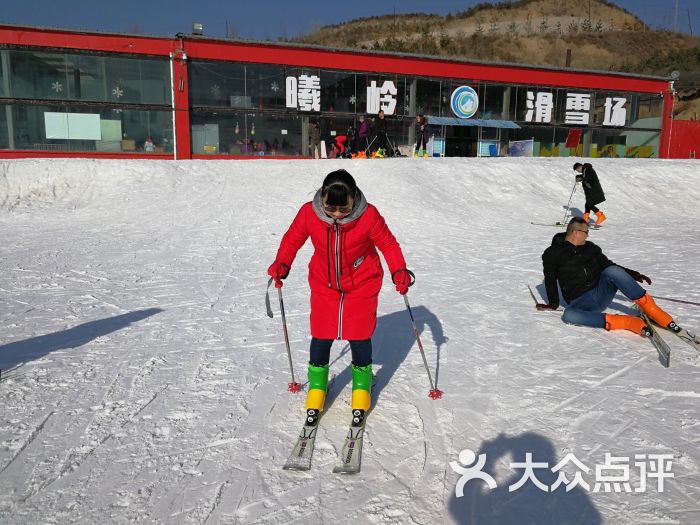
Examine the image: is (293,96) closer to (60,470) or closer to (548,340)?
(548,340)

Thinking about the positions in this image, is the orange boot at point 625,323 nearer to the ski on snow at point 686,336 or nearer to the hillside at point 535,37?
the ski on snow at point 686,336

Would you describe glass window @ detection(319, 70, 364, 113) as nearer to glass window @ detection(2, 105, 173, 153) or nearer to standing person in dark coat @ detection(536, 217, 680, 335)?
glass window @ detection(2, 105, 173, 153)

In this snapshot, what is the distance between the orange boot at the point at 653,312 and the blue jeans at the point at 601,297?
0.30 feet

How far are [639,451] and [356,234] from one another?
2.13 m

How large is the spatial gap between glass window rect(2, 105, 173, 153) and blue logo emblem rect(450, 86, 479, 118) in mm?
13719

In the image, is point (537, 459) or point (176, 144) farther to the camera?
point (176, 144)

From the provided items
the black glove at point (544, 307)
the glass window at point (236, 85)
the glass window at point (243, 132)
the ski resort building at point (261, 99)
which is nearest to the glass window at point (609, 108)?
the ski resort building at point (261, 99)

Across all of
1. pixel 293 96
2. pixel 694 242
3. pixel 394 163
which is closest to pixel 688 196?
pixel 694 242

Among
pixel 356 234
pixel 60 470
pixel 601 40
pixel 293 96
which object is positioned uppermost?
pixel 601 40

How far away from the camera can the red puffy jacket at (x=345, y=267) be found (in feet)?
10.3

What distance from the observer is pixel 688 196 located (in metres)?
17.6

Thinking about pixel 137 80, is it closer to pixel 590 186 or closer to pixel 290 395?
pixel 590 186

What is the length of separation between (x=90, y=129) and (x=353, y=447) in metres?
21.5

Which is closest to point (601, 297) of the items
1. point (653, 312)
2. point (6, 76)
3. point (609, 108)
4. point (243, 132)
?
point (653, 312)
